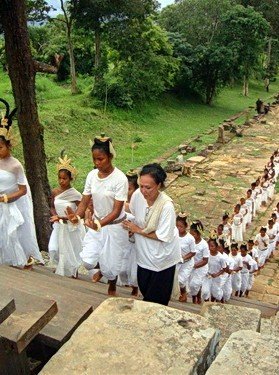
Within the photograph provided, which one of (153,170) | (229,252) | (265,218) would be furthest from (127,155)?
(153,170)

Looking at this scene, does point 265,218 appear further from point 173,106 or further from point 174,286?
point 173,106

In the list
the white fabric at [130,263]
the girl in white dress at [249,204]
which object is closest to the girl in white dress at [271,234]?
the girl in white dress at [249,204]

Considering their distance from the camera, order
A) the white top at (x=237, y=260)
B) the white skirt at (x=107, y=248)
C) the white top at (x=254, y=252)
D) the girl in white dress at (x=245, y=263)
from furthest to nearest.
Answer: the white top at (x=254, y=252) → the girl in white dress at (x=245, y=263) → the white top at (x=237, y=260) → the white skirt at (x=107, y=248)

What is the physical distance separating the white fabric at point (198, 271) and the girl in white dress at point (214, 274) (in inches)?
12.6

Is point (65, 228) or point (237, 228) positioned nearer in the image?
point (65, 228)

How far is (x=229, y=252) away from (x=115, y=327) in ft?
15.9

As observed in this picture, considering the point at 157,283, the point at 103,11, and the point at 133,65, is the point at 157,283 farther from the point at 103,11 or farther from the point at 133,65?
the point at 133,65

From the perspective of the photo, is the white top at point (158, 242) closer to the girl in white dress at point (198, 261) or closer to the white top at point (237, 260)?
the girl in white dress at point (198, 261)

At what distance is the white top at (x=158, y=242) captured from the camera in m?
3.59

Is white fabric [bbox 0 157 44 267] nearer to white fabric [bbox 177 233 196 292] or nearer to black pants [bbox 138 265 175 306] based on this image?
black pants [bbox 138 265 175 306]

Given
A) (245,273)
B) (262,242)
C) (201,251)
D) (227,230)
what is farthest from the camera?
(227,230)

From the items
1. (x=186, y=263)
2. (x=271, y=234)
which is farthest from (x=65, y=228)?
(x=271, y=234)

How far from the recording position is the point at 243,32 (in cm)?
2355

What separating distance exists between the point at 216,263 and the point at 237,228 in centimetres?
331
